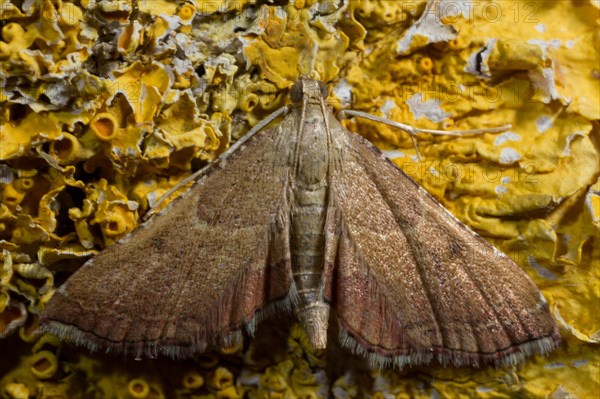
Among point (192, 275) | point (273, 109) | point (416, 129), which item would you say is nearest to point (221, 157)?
point (273, 109)

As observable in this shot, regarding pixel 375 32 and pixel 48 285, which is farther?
pixel 375 32

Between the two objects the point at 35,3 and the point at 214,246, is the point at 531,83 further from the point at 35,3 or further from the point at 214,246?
the point at 35,3

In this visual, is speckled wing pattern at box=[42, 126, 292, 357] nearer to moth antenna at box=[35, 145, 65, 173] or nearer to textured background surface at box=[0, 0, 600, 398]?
textured background surface at box=[0, 0, 600, 398]

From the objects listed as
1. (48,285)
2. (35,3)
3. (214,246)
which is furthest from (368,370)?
(35,3)

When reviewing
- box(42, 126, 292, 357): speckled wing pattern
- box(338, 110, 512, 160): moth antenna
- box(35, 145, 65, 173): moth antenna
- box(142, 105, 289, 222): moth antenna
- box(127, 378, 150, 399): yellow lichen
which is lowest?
box(127, 378, 150, 399): yellow lichen

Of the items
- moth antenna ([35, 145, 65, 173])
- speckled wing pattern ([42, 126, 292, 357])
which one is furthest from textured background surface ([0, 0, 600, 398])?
speckled wing pattern ([42, 126, 292, 357])

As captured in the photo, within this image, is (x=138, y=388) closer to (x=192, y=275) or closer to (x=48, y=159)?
(x=192, y=275)
